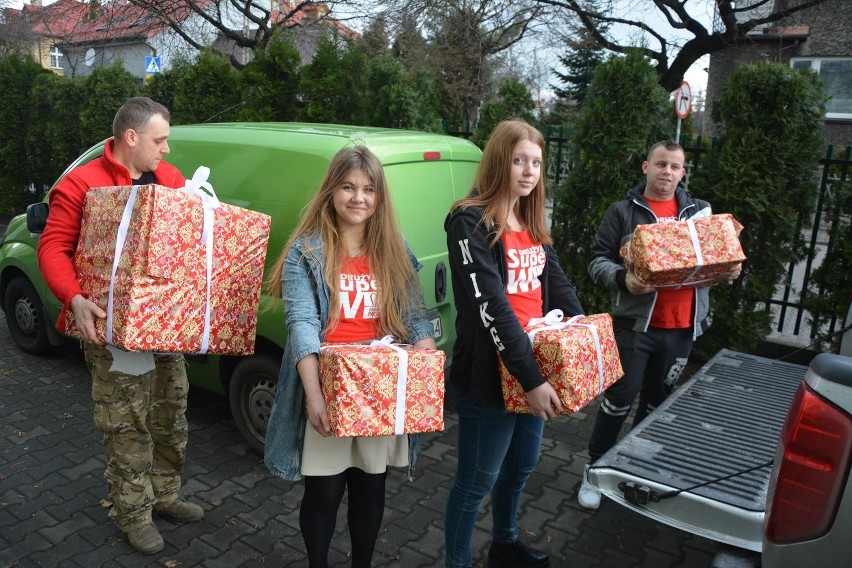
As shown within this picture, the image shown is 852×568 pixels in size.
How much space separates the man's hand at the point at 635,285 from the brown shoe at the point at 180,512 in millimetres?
2517

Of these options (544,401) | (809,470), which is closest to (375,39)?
(544,401)

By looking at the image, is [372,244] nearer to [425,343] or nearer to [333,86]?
[425,343]

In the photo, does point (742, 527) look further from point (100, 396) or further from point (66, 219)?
point (66, 219)

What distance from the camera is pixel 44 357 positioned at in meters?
5.71

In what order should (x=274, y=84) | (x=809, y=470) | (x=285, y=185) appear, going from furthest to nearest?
(x=274, y=84), (x=285, y=185), (x=809, y=470)

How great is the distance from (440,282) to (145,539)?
2.10m

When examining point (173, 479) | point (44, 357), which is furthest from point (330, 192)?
point (44, 357)

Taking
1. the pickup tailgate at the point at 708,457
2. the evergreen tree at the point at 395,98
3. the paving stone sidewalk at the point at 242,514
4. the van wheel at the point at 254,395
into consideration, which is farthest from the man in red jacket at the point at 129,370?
the evergreen tree at the point at 395,98

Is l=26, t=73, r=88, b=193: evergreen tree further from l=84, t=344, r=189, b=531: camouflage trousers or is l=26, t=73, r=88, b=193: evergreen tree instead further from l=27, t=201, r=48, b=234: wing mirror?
l=84, t=344, r=189, b=531: camouflage trousers

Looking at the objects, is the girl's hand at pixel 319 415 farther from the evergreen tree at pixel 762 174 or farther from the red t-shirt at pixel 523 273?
the evergreen tree at pixel 762 174

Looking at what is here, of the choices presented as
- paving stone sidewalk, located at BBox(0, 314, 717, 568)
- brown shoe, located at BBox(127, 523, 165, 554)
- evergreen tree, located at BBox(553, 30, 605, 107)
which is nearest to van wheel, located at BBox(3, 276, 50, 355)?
paving stone sidewalk, located at BBox(0, 314, 717, 568)

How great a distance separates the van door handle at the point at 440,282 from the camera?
410cm

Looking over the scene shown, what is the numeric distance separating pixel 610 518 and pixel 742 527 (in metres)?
1.30

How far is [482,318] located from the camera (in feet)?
8.10
